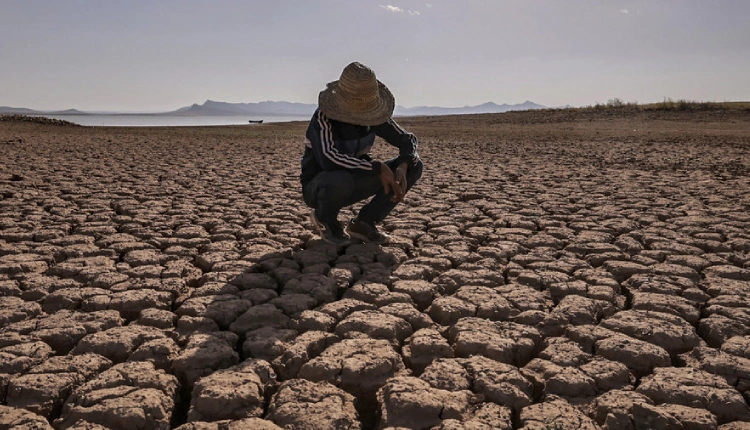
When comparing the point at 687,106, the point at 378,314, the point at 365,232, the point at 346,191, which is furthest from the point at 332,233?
the point at 687,106

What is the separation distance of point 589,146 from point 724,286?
7247 millimetres

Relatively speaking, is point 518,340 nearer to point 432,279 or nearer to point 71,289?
point 432,279

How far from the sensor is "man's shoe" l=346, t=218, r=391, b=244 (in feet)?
9.98

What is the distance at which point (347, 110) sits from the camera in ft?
8.80

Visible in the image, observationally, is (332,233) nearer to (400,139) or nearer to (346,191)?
(346,191)

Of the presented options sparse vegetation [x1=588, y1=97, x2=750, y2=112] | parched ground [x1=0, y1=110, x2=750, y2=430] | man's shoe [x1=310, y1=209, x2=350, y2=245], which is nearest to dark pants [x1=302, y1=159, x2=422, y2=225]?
man's shoe [x1=310, y1=209, x2=350, y2=245]

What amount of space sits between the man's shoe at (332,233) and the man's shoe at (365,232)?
0.05 meters

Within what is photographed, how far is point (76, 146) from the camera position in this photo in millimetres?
8539

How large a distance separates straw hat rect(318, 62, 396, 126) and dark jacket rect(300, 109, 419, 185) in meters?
0.07

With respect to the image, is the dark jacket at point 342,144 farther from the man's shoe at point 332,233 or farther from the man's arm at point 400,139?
the man's shoe at point 332,233

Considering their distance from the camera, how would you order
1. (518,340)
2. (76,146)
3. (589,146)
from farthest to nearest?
(589,146)
(76,146)
(518,340)

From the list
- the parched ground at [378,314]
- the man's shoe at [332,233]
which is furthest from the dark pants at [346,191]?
the parched ground at [378,314]

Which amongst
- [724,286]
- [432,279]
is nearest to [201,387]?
[432,279]

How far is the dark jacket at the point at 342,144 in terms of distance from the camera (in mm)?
2719
